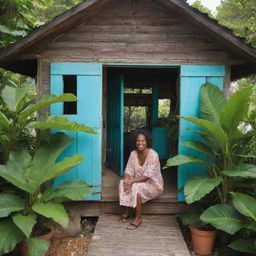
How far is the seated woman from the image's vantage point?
4531mm

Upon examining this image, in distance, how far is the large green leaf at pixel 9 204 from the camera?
11.0ft

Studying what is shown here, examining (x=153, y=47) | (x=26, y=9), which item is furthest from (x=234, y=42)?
(x=26, y=9)

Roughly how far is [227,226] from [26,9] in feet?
19.7

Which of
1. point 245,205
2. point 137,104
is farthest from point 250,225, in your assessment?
point 137,104

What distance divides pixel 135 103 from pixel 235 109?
527 centimetres

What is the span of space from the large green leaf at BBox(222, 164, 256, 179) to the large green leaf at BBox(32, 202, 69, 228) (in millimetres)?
2236

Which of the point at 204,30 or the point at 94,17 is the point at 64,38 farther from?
the point at 204,30

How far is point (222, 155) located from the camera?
426 centimetres

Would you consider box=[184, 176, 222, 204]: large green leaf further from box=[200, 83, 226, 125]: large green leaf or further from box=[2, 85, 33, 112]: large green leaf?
box=[2, 85, 33, 112]: large green leaf

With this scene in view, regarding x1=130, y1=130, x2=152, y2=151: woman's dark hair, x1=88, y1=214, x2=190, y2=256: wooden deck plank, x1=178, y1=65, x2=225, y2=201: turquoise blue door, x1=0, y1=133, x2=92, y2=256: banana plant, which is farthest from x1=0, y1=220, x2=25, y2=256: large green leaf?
x1=178, y1=65, x2=225, y2=201: turquoise blue door

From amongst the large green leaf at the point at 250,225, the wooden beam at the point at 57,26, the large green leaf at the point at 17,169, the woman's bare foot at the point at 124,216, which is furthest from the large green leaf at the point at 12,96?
the large green leaf at the point at 250,225

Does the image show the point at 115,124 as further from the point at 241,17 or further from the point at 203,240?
the point at 241,17

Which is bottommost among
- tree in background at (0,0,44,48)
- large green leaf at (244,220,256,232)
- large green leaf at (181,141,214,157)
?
large green leaf at (244,220,256,232)

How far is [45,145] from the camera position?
411 cm
